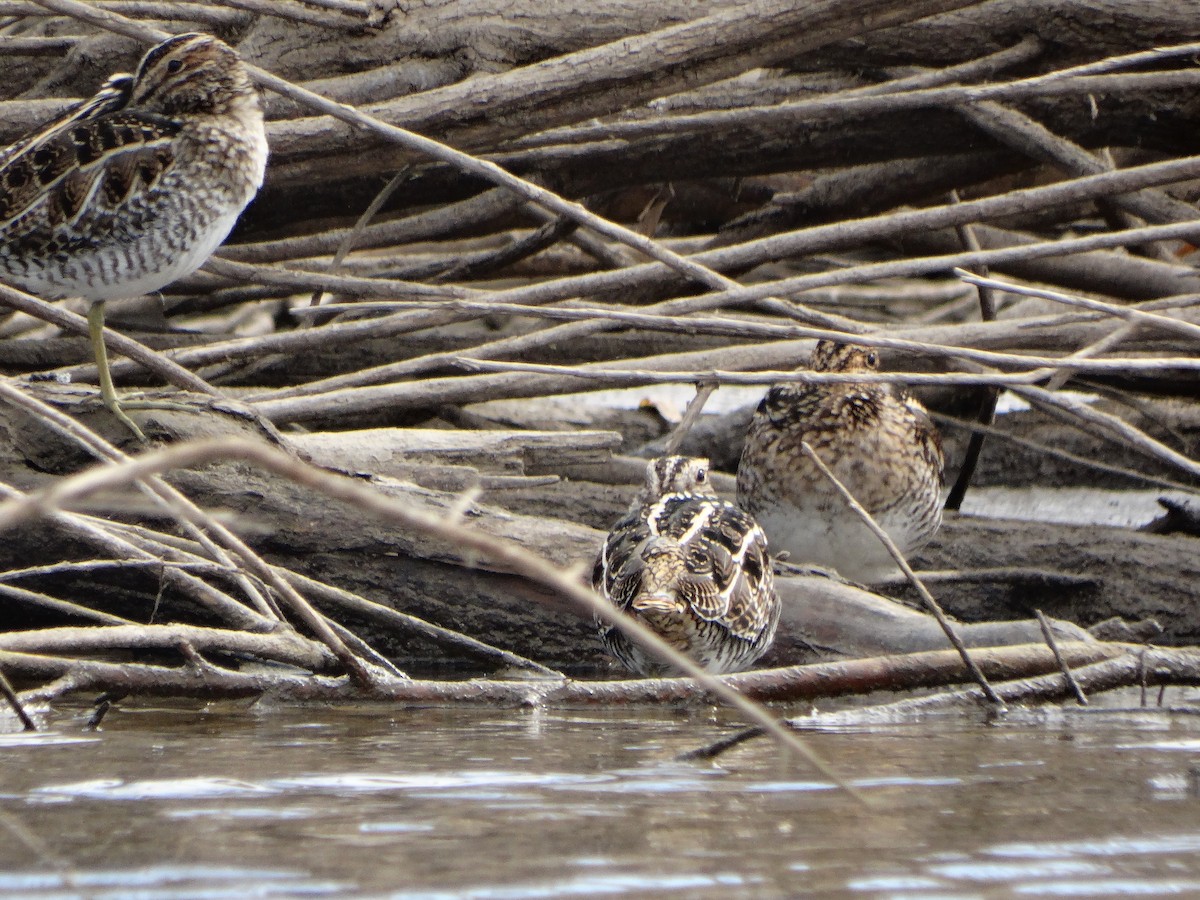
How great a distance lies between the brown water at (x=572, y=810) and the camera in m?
2.47

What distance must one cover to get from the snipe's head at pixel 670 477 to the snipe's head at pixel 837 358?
725mm

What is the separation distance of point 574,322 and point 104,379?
1.53m

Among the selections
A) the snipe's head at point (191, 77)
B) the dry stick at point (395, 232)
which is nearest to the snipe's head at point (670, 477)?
the dry stick at point (395, 232)

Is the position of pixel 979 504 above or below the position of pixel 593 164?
below

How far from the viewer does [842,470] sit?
5.54 meters

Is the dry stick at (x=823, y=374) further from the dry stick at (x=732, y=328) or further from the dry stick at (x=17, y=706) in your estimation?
the dry stick at (x=17, y=706)

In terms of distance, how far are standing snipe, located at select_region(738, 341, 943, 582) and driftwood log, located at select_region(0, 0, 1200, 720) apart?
156 millimetres

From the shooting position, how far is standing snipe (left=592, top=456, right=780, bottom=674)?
4.26 metres

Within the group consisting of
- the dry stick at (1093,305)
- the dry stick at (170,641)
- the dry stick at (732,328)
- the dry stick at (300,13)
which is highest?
the dry stick at (300,13)

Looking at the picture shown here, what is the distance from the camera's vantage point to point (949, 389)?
21.7 ft

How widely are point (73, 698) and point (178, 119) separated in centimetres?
185

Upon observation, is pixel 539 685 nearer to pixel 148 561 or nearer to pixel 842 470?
pixel 148 561

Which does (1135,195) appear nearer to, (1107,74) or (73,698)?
(1107,74)

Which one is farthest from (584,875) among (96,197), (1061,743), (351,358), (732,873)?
(351,358)
